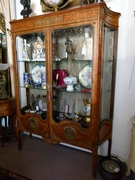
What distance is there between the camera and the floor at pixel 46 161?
162 cm

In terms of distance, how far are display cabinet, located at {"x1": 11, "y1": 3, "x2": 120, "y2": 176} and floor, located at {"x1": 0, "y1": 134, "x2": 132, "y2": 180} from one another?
0.27m

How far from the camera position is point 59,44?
177 centimetres

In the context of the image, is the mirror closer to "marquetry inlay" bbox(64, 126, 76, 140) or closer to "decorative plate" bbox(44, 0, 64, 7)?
"decorative plate" bbox(44, 0, 64, 7)

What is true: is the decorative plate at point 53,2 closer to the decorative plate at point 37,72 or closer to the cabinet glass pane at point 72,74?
the cabinet glass pane at point 72,74

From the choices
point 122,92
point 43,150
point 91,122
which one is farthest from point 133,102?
point 43,150

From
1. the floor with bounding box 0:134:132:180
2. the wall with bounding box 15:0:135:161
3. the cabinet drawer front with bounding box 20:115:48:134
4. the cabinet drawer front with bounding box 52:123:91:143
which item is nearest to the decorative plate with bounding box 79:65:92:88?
the wall with bounding box 15:0:135:161

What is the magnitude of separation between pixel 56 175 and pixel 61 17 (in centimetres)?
175

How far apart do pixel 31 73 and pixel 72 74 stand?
0.64m

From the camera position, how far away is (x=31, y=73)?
6.66 feet

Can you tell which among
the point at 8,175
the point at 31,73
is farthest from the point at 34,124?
the point at 31,73

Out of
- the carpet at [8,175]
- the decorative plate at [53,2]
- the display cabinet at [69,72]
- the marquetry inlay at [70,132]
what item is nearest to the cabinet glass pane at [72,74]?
the display cabinet at [69,72]

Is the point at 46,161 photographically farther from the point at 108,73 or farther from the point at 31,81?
the point at 108,73

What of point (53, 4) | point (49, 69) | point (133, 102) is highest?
point (53, 4)

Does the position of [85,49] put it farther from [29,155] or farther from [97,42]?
[29,155]
